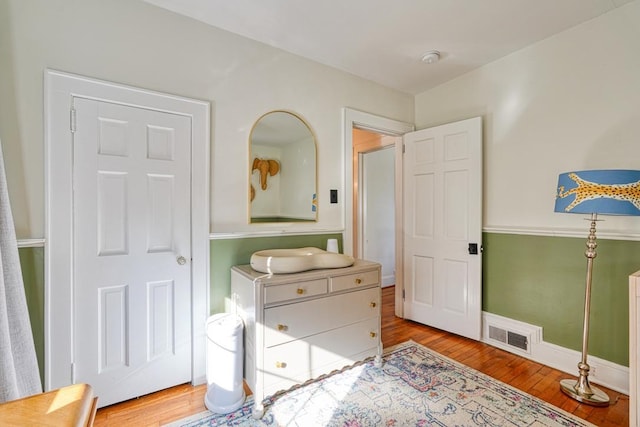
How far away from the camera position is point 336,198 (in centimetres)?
279

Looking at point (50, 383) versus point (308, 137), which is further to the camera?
point (308, 137)

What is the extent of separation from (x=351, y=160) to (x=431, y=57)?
1.11 meters

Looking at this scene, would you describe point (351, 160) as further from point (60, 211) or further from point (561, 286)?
point (60, 211)

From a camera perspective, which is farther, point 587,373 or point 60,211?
point 587,373

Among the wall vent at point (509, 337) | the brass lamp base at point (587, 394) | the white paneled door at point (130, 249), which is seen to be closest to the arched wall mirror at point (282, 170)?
the white paneled door at point (130, 249)

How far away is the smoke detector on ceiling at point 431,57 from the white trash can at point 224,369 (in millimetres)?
2612

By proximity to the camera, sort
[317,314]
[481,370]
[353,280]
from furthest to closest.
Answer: [481,370] → [353,280] → [317,314]

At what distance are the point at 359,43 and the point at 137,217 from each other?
2.10 meters

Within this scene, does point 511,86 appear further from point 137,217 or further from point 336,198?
point 137,217

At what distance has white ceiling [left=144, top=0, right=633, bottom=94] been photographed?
6.49ft

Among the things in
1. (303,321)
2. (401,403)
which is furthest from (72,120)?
(401,403)

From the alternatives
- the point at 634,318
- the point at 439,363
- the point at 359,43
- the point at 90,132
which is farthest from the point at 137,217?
the point at 634,318

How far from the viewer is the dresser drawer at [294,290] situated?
183cm

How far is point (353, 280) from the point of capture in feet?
7.11
